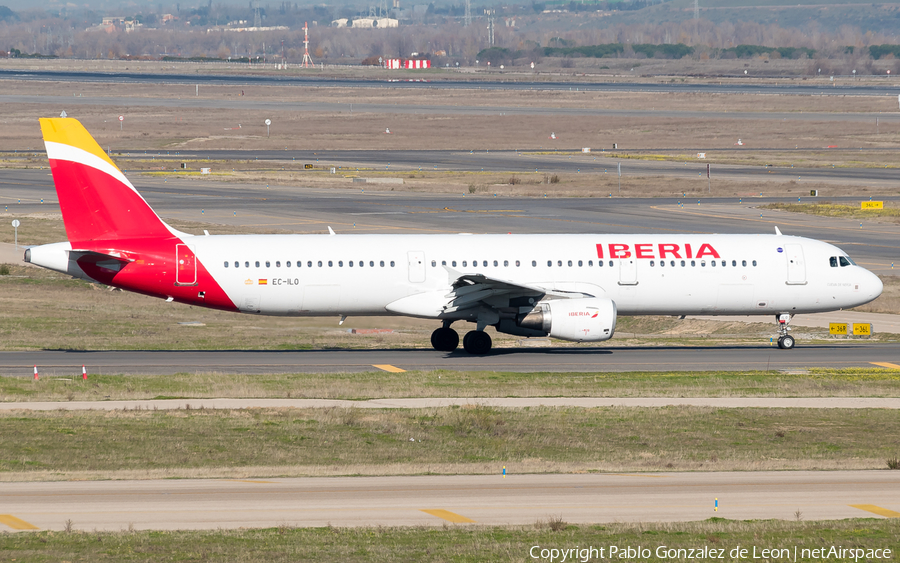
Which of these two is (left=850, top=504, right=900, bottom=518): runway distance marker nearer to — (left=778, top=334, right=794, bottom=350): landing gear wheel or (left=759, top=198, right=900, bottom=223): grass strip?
(left=778, top=334, right=794, bottom=350): landing gear wheel

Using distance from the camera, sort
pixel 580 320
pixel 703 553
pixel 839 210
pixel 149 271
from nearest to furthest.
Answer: pixel 703 553 < pixel 149 271 < pixel 580 320 < pixel 839 210

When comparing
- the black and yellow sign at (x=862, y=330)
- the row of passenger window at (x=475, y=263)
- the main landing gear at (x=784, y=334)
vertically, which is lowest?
the black and yellow sign at (x=862, y=330)

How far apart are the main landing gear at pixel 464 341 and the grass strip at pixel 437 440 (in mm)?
9828

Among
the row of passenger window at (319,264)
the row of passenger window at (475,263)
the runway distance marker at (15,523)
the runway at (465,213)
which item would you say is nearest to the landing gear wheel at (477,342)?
the row of passenger window at (475,263)

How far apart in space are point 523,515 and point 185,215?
61919 mm

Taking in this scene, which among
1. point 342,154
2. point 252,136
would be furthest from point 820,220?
point 252,136

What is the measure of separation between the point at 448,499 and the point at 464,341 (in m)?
19.5

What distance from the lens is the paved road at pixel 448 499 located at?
2153 cm

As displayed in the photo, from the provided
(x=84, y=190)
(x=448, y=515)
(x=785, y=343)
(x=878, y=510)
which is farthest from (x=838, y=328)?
(x=84, y=190)

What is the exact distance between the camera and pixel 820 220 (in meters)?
80.1

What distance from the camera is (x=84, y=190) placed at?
1563 inches

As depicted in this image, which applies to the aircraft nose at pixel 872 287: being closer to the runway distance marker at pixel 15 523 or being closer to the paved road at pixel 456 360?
the paved road at pixel 456 360

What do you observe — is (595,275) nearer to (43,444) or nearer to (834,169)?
(43,444)

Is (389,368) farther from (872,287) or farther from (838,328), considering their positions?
(838,328)
